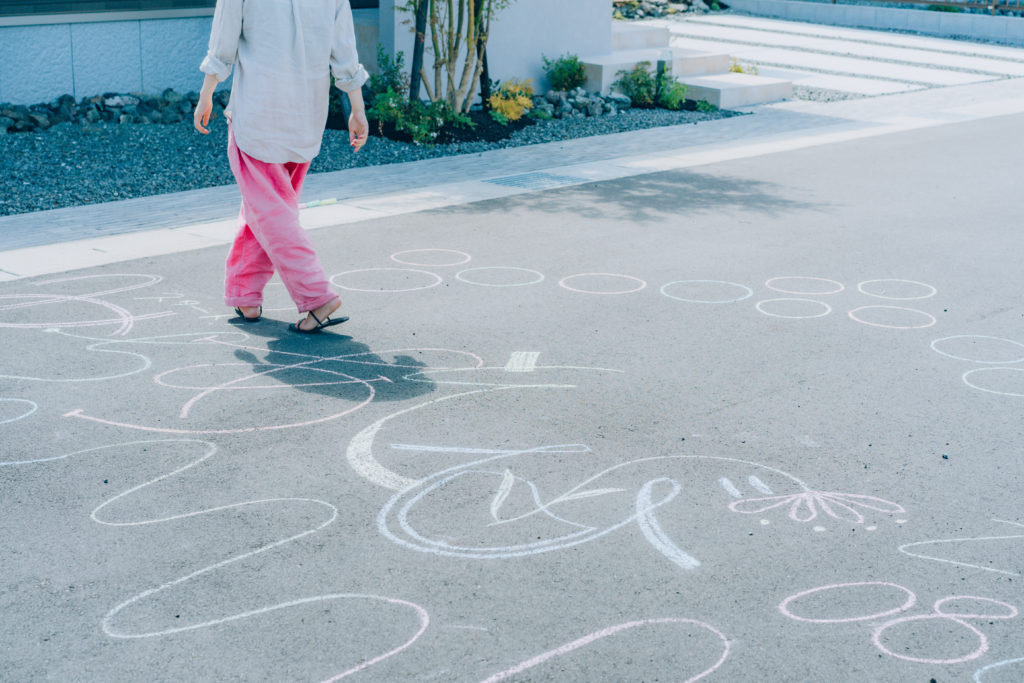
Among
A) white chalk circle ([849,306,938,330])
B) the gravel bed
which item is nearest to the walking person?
white chalk circle ([849,306,938,330])

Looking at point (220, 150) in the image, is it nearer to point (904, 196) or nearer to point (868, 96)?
point (904, 196)

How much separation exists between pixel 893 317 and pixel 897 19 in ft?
73.7

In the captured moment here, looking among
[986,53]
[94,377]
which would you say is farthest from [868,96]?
[94,377]

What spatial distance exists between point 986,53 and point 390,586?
74.2 feet

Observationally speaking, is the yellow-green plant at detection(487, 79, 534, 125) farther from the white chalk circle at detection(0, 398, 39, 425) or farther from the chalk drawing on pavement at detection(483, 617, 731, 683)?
the chalk drawing on pavement at detection(483, 617, 731, 683)

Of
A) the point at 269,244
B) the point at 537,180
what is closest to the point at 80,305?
the point at 269,244

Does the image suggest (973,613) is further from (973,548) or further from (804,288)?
(804,288)

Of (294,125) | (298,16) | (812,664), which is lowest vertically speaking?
(812,664)

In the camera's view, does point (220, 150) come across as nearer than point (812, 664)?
No

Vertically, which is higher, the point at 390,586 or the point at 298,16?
the point at 298,16

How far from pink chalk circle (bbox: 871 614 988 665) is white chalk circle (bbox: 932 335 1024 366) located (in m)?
2.64

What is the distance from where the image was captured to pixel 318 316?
604cm

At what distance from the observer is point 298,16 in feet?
19.4

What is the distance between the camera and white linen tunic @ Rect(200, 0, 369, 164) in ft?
19.2
